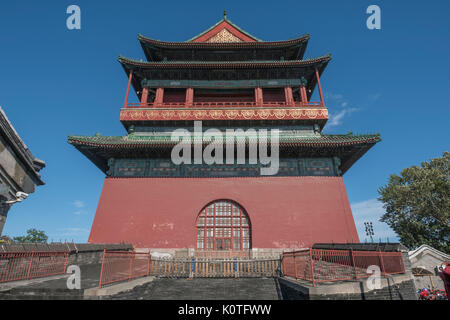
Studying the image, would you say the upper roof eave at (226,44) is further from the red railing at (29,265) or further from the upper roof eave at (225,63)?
the red railing at (29,265)

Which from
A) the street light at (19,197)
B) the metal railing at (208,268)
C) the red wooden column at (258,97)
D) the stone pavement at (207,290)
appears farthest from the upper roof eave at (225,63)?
the stone pavement at (207,290)

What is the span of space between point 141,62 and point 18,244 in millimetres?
14603

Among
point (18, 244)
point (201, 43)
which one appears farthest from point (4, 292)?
point (201, 43)

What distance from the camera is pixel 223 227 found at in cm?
1380

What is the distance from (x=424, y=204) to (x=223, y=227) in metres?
21.0

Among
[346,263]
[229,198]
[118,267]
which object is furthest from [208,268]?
[229,198]

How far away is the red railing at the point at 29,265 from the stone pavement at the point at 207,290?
3352 mm

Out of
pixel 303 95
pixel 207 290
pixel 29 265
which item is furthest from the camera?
pixel 303 95

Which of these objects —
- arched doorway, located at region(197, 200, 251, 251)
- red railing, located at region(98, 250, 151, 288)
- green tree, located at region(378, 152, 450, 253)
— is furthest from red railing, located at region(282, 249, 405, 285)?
green tree, located at region(378, 152, 450, 253)

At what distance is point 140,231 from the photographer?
43.4ft

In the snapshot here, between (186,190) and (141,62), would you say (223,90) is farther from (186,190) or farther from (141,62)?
(186,190)

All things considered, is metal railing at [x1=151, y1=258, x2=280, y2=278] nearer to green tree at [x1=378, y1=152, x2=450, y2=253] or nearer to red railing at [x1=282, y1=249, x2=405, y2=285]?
red railing at [x1=282, y1=249, x2=405, y2=285]

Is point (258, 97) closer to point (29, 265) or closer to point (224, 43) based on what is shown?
point (224, 43)

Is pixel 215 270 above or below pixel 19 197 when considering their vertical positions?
below
